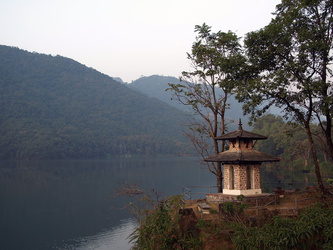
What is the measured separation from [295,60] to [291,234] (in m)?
10.3

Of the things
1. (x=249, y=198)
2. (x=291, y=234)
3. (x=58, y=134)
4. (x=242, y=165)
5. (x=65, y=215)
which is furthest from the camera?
(x=58, y=134)

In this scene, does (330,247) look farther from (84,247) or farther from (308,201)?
(84,247)

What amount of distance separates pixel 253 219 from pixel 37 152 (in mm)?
127626

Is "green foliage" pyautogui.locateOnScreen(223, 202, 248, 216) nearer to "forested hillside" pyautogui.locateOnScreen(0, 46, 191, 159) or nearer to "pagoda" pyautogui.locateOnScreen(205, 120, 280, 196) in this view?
"pagoda" pyautogui.locateOnScreen(205, 120, 280, 196)

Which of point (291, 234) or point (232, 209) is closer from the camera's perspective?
point (291, 234)

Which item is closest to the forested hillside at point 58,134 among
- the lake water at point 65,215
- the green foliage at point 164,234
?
the lake water at point 65,215

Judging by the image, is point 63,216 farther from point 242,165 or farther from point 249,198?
point 249,198

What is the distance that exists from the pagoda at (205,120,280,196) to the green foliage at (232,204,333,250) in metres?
6.34

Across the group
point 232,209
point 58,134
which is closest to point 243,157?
point 232,209

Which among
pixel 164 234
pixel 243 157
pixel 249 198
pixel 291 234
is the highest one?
pixel 243 157

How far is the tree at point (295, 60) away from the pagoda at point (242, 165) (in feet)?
8.27

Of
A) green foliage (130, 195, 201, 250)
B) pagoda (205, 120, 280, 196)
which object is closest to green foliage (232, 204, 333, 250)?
green foliage (130, 195, 201, 250)

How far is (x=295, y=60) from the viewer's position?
21781mm

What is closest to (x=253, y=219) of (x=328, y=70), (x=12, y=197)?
(x=328, y=70)
